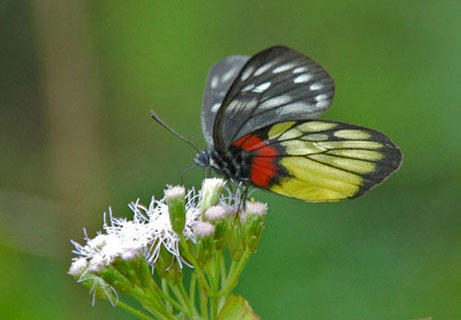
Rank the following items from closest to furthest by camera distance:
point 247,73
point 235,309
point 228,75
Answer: point 235,309 → point 247,73 → point 228,75

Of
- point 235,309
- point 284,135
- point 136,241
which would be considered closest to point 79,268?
point 136,241

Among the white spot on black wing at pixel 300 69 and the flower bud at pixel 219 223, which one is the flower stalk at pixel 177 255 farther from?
the white spot on black wing at pixel 300 69

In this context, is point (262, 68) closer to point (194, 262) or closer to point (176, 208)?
point (176, 208)

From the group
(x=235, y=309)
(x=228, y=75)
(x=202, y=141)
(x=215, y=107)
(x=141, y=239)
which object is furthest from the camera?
(x=202, y=141)

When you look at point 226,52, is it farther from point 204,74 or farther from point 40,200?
point 40,200

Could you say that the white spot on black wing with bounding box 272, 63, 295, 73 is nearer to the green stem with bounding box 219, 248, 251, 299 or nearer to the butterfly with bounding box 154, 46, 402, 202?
the butterfly with bounding box 154, 46, 402, 202

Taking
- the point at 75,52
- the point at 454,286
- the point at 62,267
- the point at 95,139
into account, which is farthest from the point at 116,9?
the point at 454,286
